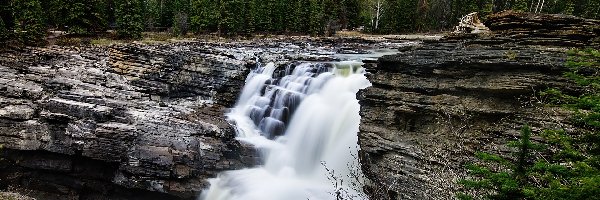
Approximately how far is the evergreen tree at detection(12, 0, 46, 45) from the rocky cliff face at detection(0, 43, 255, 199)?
19.5 feet

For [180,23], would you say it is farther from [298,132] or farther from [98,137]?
[298,132]

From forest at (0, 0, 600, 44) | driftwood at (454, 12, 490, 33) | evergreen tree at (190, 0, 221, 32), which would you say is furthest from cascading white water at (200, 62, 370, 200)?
evergreen tree at (190, 0, 221, 32)

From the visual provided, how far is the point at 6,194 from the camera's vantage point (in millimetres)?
17156

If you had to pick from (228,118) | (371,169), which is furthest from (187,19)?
(371,169)

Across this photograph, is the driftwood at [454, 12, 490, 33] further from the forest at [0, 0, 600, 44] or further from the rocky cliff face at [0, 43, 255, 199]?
the forest at [0, 0, 600, 44]

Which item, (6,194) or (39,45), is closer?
(6,194)

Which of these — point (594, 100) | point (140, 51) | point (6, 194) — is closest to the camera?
point (594, 100)

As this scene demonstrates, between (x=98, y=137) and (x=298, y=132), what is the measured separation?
878 centimetres

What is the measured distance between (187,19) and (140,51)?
31.9 meters

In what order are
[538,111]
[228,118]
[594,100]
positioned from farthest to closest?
[228,118]
[538,111]
[594,100]

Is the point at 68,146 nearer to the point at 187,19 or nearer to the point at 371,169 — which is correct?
the point at 371,169

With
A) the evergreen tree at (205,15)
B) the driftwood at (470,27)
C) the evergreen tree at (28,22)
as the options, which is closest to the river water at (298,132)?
the driftwood at (470,27)

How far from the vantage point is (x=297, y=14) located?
189 ft

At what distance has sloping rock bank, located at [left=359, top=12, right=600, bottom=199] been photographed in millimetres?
12961
